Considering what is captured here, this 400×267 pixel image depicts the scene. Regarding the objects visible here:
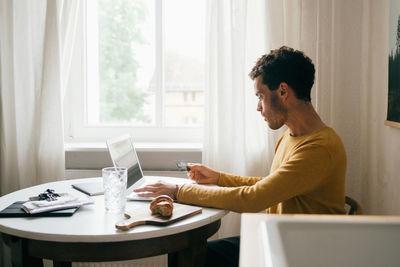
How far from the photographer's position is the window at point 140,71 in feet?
8.66

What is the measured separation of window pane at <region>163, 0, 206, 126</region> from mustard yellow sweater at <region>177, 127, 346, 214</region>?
1.24m

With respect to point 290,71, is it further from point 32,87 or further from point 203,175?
point 32,87

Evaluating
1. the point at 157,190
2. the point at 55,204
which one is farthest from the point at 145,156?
the point at 55,204

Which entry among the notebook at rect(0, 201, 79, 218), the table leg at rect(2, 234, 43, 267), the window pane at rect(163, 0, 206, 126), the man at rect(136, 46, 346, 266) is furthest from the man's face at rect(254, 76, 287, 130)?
the window pane at rect(163, 0, 206, 126)

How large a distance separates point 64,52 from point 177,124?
83 centimetres

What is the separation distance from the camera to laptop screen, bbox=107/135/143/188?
152 cm

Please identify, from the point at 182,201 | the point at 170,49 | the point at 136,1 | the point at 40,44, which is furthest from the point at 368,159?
the point at 40,44

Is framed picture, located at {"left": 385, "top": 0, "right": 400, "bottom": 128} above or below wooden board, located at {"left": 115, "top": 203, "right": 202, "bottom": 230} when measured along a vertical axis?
above

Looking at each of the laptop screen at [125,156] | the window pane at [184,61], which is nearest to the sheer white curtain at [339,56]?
the window pane at [184,61]

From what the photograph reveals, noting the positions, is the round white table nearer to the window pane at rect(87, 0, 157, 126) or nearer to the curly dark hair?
the curly dark hair

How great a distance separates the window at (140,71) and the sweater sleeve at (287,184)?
1.23 metres

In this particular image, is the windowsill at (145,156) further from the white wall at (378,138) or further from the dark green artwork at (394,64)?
the dark green artwork at (394,64)

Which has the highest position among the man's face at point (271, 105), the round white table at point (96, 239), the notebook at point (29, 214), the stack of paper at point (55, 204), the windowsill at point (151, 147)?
the man's face at point (271, 105)

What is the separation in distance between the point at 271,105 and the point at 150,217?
64cm
